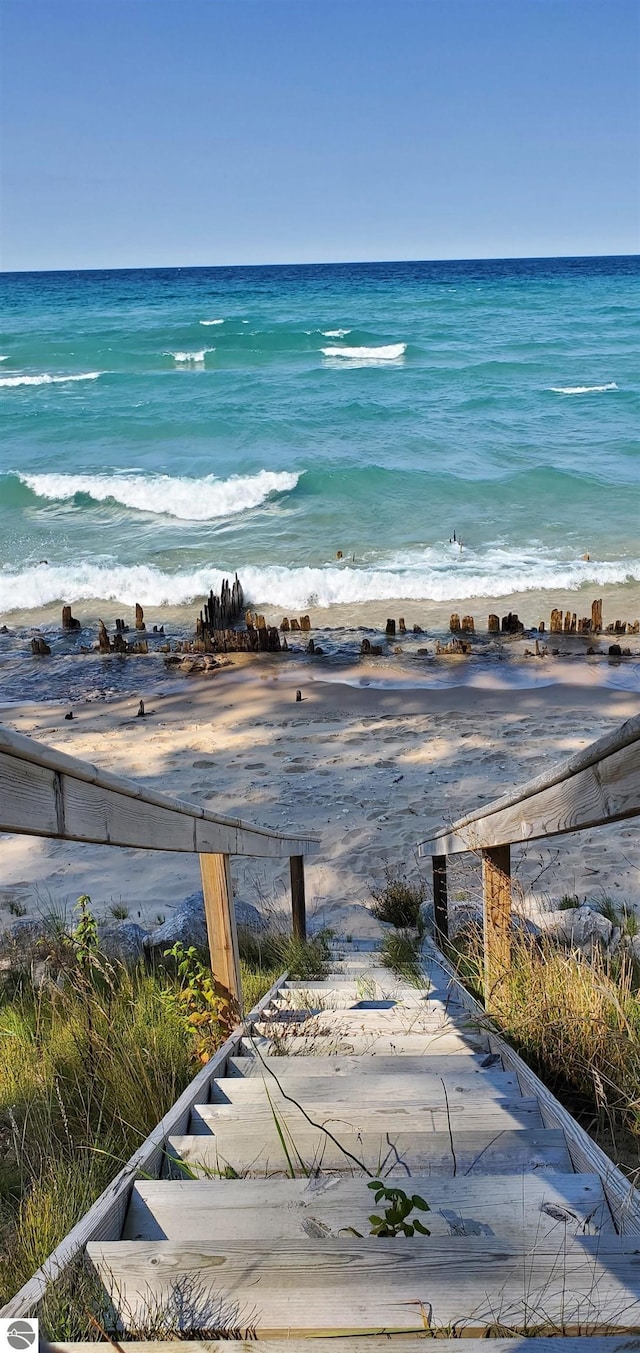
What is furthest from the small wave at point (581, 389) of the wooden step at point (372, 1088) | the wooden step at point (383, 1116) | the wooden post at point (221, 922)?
the wooden step at point (383, 1116)

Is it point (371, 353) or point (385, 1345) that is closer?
point (385, 1345)

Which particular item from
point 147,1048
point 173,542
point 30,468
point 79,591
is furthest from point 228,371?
point 147,1048

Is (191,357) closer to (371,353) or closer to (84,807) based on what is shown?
(371,353)

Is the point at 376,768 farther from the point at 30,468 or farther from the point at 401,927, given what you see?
the point at 30,468

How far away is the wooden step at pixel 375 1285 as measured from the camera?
4.82ft

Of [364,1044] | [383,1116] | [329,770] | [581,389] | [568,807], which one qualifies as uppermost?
[581,389]

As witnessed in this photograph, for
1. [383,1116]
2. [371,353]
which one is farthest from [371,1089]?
[371,353]

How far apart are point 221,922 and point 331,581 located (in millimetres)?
12075

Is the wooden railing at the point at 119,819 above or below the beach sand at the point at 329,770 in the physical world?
above

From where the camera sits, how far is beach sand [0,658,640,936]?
6.30m

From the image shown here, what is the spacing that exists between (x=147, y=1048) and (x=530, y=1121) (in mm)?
1141

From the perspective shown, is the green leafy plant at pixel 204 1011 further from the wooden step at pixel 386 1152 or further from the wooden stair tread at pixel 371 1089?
the wooden step at pixel 386 1152

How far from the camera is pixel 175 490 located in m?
21.0

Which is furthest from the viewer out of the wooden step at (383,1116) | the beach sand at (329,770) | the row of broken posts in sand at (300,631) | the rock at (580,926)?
→ the row of broken posts in sand at (300,631)
